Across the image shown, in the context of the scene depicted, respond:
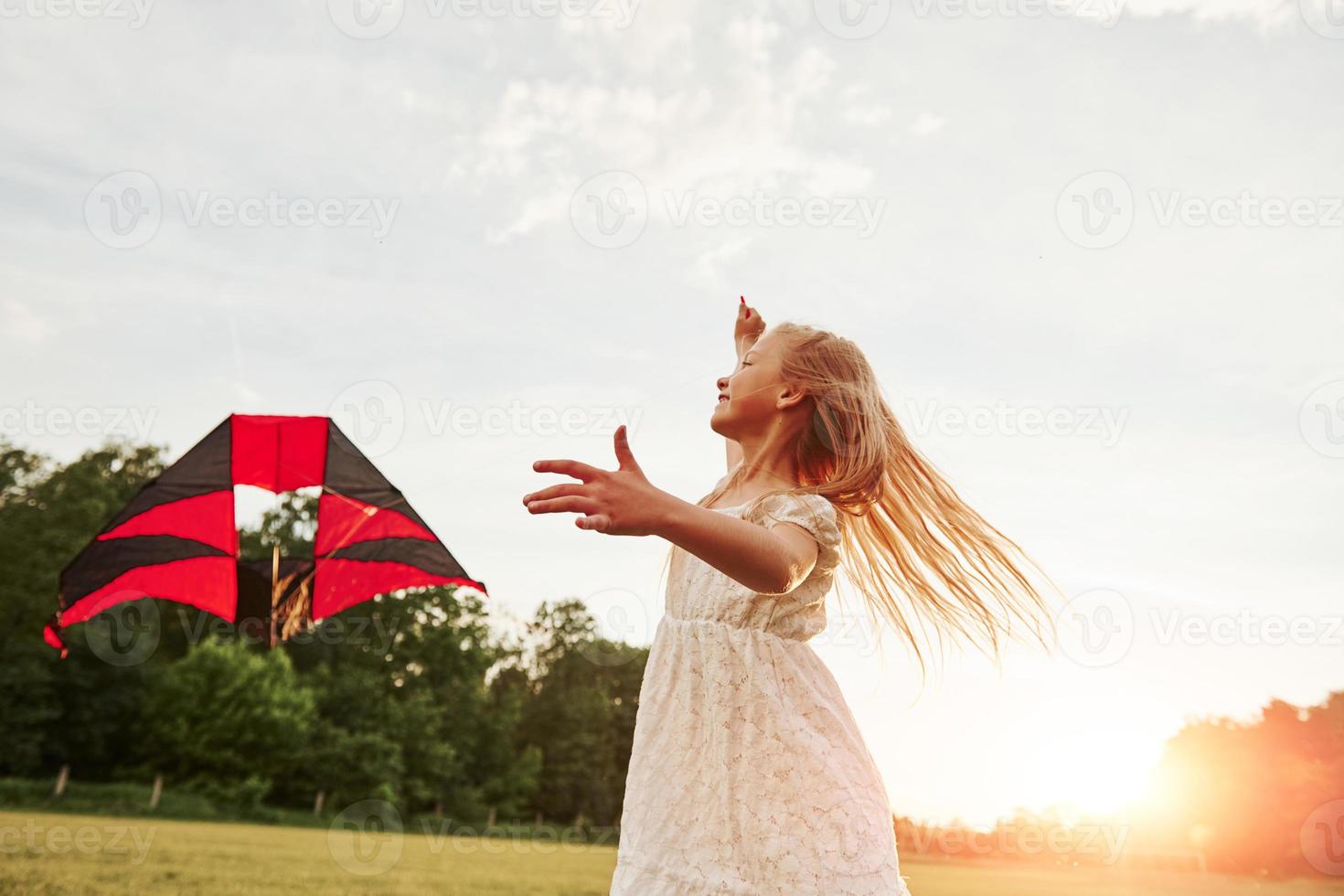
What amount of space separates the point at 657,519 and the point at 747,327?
1.72 m

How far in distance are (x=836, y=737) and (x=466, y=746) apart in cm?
4746

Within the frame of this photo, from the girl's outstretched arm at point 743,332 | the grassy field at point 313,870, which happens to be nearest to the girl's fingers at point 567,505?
the girl's outstretched arm at point 743,332

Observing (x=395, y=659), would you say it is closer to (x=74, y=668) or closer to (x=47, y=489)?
(x=74, y=668)

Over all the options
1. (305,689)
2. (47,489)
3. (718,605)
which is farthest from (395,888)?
(47,489)

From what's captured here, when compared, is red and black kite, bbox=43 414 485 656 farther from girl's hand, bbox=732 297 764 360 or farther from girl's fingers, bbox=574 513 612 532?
girl's fingers, bbox=574 513 612 532

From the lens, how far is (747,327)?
135 inches

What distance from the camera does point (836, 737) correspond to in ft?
7.73

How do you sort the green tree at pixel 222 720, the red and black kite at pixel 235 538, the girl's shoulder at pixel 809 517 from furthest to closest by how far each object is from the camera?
1. the green tree at pixel 222 720
2. the red and black kite at pixel 235 538
3. the girl's shoulder at pixel 809 517

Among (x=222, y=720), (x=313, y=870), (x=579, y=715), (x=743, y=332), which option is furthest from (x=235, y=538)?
(x=579, y=715)

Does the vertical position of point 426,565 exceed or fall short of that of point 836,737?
it exceeds it

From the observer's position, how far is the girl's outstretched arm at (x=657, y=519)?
5.90ft

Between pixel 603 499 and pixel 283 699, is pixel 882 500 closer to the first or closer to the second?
pixel 603 499

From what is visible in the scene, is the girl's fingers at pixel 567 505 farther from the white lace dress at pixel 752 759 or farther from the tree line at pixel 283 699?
the tree line at pixel 283 699

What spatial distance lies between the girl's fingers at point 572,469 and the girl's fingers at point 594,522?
3.2 inches
